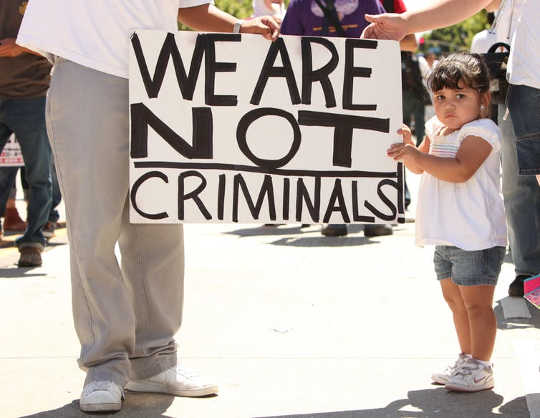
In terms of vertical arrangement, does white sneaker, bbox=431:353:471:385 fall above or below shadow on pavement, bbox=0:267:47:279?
below

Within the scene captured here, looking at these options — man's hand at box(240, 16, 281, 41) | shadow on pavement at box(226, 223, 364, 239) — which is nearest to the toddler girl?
man's hand at box(240, 16, 281, 41)

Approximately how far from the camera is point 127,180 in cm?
406

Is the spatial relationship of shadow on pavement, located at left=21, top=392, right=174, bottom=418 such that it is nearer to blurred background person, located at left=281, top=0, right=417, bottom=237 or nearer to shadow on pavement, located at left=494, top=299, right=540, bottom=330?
shadow on pavement, located at left=494, top=299, right=540, bottom=330

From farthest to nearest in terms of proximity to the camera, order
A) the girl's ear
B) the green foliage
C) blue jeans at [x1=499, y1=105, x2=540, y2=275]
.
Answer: the green foliage
blue jeans at [x1=499, y1=105, x2=540, y2=275]
the girl's ear

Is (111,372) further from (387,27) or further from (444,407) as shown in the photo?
(387,27)

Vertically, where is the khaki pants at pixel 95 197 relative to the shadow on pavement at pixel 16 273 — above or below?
above

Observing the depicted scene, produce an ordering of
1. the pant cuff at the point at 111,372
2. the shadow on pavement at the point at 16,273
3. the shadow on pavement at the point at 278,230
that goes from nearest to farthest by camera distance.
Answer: the pant cuff at the point at 111,372, the shadow on pavement at the point at 16,273, the shadow on pavement at the point at 278,230

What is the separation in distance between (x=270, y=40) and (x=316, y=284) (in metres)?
2.87

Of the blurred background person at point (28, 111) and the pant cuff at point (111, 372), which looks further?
the blurred background person at point (28, 111)

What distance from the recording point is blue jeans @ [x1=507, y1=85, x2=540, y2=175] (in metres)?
3.90

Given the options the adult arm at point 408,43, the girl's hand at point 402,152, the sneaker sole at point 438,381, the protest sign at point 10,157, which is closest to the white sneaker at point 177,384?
the sneaker sole at point 438,381

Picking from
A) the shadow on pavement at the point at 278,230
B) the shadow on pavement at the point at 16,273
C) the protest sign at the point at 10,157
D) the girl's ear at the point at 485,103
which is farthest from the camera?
the shadow on pavement at the point at 278,230

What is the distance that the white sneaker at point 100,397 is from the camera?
3891mm

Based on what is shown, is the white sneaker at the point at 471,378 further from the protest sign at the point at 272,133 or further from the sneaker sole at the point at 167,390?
the sneaker sole at the point at 167,390
